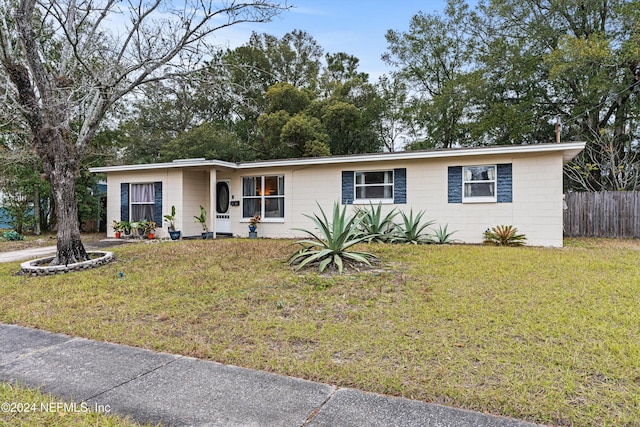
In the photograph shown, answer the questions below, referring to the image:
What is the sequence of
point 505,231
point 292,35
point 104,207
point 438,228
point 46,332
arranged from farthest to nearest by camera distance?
1. point 292,35
2. point 104,207
3. point 438,228
4. point 505,231
5. point 46,332

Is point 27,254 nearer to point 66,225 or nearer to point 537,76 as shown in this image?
point 66,225

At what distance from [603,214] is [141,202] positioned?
16.4 m

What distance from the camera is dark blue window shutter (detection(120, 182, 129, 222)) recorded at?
1449cm

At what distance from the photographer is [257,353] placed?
3354 mm

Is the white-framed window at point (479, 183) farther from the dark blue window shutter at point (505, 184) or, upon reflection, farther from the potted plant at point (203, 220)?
the potted plant at point (203, 220)

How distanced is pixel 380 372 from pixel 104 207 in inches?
713

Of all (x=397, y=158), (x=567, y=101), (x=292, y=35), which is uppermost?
(x=292, y=35)

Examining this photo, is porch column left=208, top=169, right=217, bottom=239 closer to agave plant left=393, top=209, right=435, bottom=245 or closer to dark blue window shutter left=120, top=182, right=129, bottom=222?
dark blue window shutter left=120, top=182, right=129, bottom=222

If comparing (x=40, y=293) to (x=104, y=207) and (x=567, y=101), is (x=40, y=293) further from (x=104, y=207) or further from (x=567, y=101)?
(x=567, y=101)

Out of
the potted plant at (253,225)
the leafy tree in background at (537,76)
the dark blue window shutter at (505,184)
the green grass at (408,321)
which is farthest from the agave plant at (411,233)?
the leafy tree in background at (537,76)

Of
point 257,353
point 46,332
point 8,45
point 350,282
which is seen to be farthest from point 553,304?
point 8,45

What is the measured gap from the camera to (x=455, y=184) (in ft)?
36.1

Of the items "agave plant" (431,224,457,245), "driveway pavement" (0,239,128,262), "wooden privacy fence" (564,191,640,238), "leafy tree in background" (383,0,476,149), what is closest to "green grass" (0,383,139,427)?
"driveway pavement" (0,239,128,262)

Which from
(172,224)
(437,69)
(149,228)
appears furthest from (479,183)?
(437,69)
